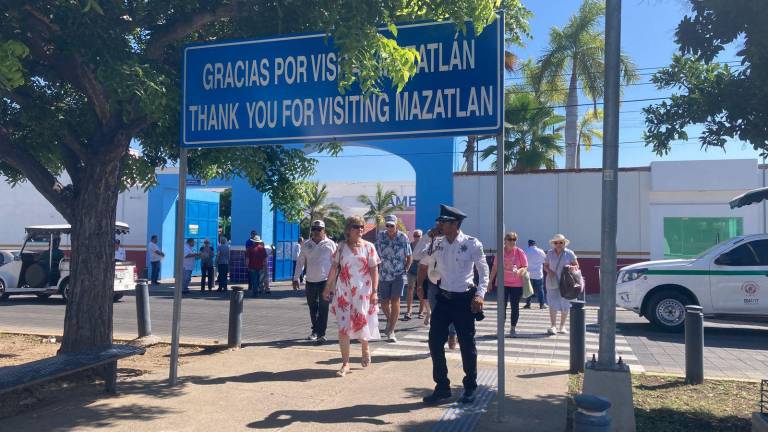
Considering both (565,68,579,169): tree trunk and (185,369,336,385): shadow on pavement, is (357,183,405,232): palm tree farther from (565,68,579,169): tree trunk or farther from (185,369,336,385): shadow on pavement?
(185,369,336,385): shadow on pavement

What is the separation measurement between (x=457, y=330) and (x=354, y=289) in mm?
1582

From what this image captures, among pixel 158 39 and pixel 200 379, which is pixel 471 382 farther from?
pixel 158 39

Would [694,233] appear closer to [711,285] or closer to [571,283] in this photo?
[711,285]

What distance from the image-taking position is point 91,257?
681cm

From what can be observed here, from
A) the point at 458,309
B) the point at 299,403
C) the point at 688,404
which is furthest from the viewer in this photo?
the point at 688,404

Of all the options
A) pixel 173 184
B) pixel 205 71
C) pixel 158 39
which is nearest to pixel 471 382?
pixel 205 71

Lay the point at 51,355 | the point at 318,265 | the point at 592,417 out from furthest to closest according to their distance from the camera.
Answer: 1. the point at 318,265
2. the point at 51,355
3. the point at 592,417

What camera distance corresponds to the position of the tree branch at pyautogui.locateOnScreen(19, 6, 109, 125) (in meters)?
6.44

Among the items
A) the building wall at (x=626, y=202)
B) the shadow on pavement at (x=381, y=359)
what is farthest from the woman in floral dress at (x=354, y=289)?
the building wall at (x=626, y=202)

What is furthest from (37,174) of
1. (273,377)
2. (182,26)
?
(273,377)

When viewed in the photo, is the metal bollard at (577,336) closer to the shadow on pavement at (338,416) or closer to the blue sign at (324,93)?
the shadow on pavement at (338,416)

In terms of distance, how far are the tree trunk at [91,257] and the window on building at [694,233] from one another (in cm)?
1736

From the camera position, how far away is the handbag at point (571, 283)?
973cm

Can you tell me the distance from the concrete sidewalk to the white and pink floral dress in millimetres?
533
